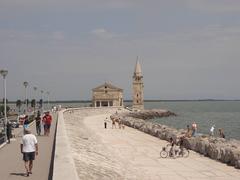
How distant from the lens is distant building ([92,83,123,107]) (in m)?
94.2

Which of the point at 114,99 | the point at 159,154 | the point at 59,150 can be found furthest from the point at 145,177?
the point at 114,99

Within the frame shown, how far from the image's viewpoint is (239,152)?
1897 cm

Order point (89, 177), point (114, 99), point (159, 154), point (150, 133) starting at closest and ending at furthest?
point (89, 177), point (159, 154), point (150, 133), point (114, 99)

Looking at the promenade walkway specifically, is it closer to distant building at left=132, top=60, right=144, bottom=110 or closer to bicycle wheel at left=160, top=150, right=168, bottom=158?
bicycle wheel at left=160, top=150, right=168, bottom=158

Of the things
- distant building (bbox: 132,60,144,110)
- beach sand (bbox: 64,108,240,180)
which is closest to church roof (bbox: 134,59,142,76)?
distant building (bbox: 132,60,144,110)

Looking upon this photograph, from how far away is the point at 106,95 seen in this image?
95.0 meters

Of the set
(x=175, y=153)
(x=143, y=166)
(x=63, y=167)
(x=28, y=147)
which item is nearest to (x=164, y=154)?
(x=175, y=153)

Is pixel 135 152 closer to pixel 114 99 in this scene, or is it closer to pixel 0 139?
pixel 0 139

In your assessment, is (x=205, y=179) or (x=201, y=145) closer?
(x=205, y=179)

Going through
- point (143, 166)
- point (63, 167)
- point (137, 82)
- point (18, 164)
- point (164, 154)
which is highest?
point (137, 82)

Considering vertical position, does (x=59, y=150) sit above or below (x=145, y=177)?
above

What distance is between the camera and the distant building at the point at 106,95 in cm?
9419

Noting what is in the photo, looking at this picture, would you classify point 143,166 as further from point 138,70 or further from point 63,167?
point 138,70

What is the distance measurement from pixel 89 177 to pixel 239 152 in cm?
1031
